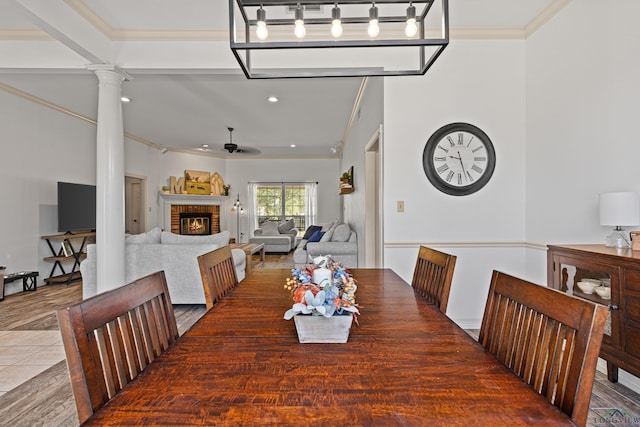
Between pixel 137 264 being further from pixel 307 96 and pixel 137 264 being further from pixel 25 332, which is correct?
pixel 307 96

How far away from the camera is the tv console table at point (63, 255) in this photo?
518 centimetres

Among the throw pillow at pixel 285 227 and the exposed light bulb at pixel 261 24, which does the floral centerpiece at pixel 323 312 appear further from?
the throw pillow at pixel 285 227

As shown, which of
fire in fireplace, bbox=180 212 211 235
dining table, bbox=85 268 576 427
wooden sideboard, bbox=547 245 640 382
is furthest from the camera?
fire in fireplace, bbox=180 212 211 235

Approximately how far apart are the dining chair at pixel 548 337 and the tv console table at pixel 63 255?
19.7 ft

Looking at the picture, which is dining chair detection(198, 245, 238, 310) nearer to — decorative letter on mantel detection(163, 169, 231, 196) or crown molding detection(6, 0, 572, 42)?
crown molding detection(6, 0, 572, 42)

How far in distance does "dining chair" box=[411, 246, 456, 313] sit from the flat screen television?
5.62 meters

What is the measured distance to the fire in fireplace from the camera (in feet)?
30.6

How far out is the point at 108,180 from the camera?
3375 millimetres

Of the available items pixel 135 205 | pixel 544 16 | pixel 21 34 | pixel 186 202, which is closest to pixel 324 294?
pixel 544 16

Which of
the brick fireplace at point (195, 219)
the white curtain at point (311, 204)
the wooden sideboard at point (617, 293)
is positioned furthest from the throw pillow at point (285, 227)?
the wooden sideboard at point (617, 293)

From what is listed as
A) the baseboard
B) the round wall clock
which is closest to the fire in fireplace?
the round wall clock

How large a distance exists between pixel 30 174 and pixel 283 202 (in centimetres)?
602

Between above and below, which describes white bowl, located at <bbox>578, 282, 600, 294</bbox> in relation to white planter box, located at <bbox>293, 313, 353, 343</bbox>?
below

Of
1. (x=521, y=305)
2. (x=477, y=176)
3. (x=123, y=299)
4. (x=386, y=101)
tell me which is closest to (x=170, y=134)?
(x=386, y=101)
